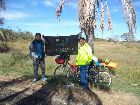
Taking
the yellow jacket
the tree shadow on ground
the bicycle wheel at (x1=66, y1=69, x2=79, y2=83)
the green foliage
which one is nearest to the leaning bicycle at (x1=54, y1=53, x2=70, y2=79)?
the bicycle wheel at (x1=66, y1=69, x2=79, y2=83)

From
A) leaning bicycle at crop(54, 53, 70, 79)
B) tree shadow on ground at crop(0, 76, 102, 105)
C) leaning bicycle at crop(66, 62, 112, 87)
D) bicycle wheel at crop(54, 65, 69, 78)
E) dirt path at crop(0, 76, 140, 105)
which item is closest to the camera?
tree shadow on ground at crop(0, 76, 102, 105)

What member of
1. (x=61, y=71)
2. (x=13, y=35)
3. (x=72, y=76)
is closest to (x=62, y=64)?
(x=61, y=71)

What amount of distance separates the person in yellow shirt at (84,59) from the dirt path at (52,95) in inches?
18.7

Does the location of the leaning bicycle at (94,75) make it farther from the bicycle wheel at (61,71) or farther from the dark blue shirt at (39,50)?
the dark blue shirt at (39,50)

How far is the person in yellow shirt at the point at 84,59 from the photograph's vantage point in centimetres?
1505

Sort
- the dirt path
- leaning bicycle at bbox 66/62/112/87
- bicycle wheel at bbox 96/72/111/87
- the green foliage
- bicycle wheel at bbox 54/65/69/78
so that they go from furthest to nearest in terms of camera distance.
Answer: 1. the green foliage
2. bicycle wheel at bbox 54/65/69/78
3. bicycle wheel at bbox 96/72/111/87
4. leaning bicycle at bbox 66/62/112/87
5. the dirt path

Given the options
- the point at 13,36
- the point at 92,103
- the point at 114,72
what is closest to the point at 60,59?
the point at 92,103

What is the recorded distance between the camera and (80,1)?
57.8 feet

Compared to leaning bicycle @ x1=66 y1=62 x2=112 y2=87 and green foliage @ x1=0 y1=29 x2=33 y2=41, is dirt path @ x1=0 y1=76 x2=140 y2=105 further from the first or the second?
green foliage @ x1=0 y1=29 x2=33 y2=41

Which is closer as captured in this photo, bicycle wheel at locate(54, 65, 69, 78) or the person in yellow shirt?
the person in yellow shirt

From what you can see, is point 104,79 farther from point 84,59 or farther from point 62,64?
point 62,64

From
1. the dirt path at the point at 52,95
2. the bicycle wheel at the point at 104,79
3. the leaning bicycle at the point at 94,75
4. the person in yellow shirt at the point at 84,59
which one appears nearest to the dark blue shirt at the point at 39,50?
the dirt path at the point at 52,95

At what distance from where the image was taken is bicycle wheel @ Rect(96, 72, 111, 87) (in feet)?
53.3

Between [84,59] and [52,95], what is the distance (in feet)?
7.25
